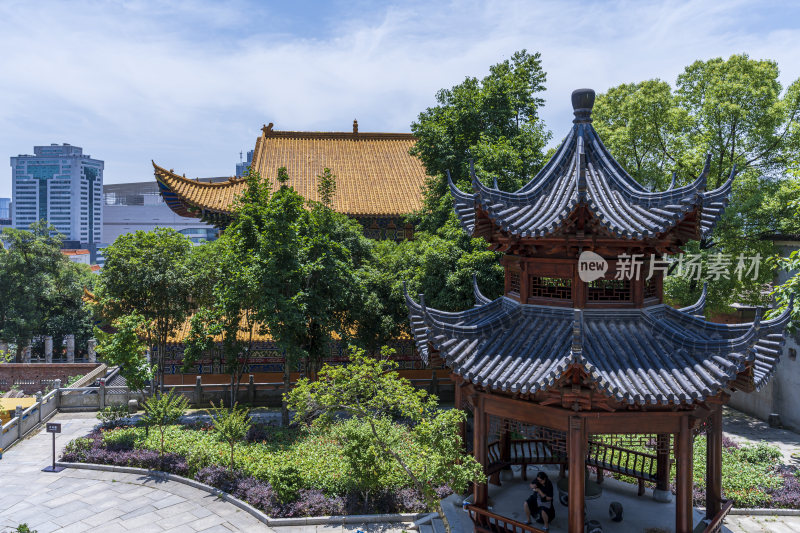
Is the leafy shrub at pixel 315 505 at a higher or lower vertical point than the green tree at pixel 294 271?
lower

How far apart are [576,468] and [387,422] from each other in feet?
19.2

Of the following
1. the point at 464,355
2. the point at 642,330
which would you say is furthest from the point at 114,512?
the point at 642,330

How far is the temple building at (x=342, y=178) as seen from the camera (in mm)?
27000

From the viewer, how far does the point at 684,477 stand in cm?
986

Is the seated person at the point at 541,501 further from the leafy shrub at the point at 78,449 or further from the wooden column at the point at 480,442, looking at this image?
the leafy shrub at the point at 78,449

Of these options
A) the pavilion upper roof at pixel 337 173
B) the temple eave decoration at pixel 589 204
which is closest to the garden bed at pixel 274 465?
the temple eave decoration at pixel 589 204

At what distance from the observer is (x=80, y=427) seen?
21453mm

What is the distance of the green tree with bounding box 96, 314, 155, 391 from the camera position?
19.8 m

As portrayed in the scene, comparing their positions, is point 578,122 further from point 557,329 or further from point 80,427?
point 80,427

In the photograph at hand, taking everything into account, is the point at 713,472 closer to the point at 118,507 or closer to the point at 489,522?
the point at 489,522

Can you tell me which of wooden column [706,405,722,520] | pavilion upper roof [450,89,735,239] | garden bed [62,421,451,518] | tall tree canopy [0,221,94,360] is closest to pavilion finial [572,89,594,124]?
pavilion upper roof [450,89,735,239]

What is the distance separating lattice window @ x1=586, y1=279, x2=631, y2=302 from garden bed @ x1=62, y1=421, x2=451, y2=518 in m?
4.76

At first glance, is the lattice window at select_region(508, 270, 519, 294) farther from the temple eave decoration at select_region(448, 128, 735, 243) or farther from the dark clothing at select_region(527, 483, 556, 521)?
the dark clothing at select_region(527, 483, 556, 521)

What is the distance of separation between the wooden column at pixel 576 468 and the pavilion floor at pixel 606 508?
1.52m
